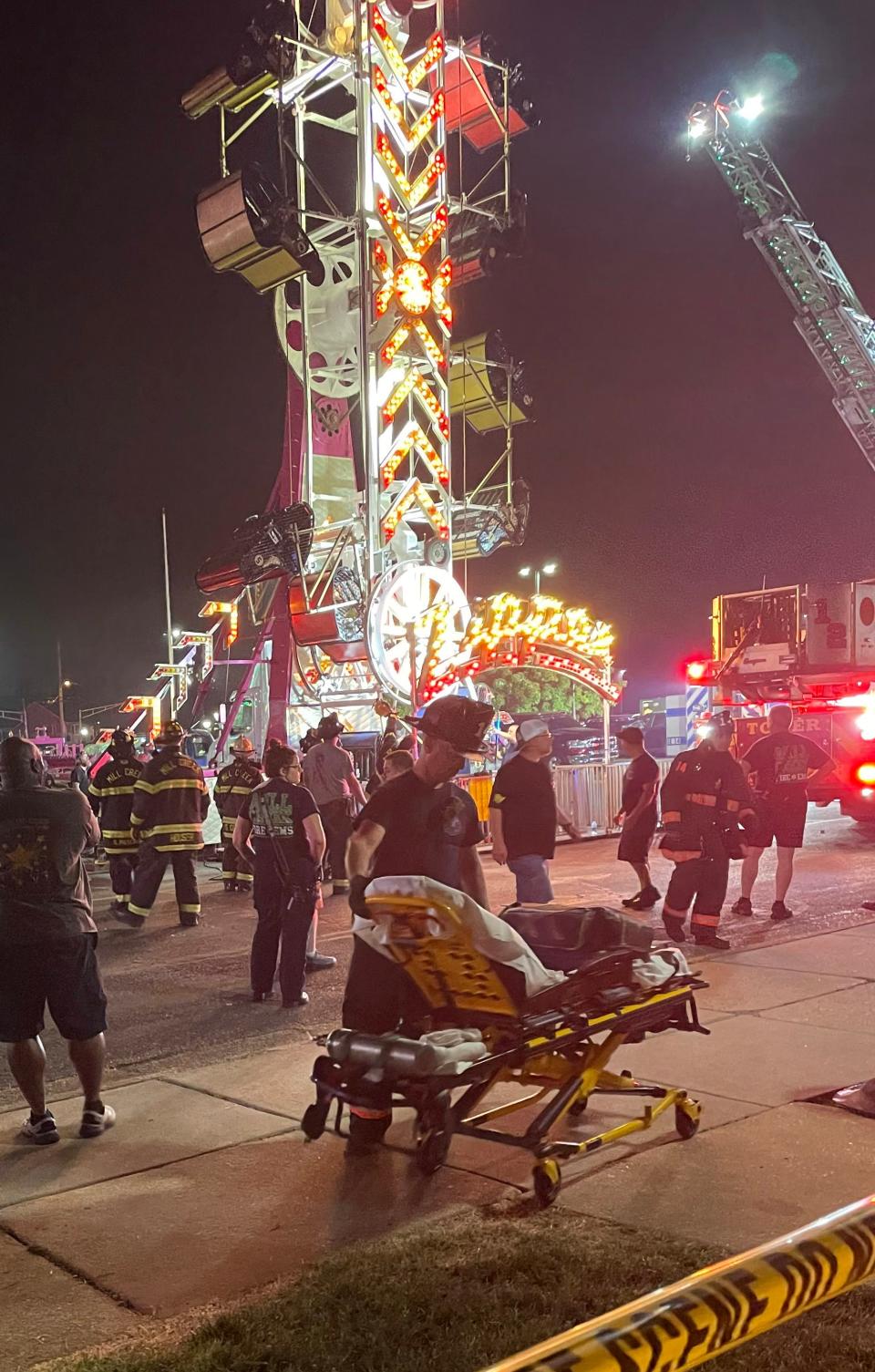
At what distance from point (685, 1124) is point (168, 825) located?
6.97 meters

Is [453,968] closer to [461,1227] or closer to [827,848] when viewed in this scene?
[461,1227]

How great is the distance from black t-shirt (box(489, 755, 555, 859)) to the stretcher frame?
3.20 metres

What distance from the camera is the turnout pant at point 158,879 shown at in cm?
1072

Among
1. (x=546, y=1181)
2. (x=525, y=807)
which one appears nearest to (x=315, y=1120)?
(x=546, y=1181)

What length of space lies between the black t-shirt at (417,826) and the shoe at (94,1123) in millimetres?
1663

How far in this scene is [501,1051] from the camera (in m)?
4.45

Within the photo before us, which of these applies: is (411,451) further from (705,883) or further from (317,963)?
(317,963)

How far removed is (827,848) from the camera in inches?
591

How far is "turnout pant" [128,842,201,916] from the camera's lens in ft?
35.2

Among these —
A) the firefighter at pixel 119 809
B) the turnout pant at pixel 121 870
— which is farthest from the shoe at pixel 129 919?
the turnout pant at pixel 121 870

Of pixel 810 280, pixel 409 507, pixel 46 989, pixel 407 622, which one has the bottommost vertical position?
pixel 46 989

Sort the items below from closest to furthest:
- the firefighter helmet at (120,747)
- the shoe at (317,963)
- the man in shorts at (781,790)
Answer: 1. the shoe at (317,963)
2. the man in shorts at (781,790)
3. the firefighter helmet at (120,747)

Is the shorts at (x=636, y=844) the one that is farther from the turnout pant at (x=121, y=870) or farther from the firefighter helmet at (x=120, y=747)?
the firefighter helmet at (x=120, y=747)

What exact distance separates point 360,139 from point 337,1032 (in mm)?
18879
